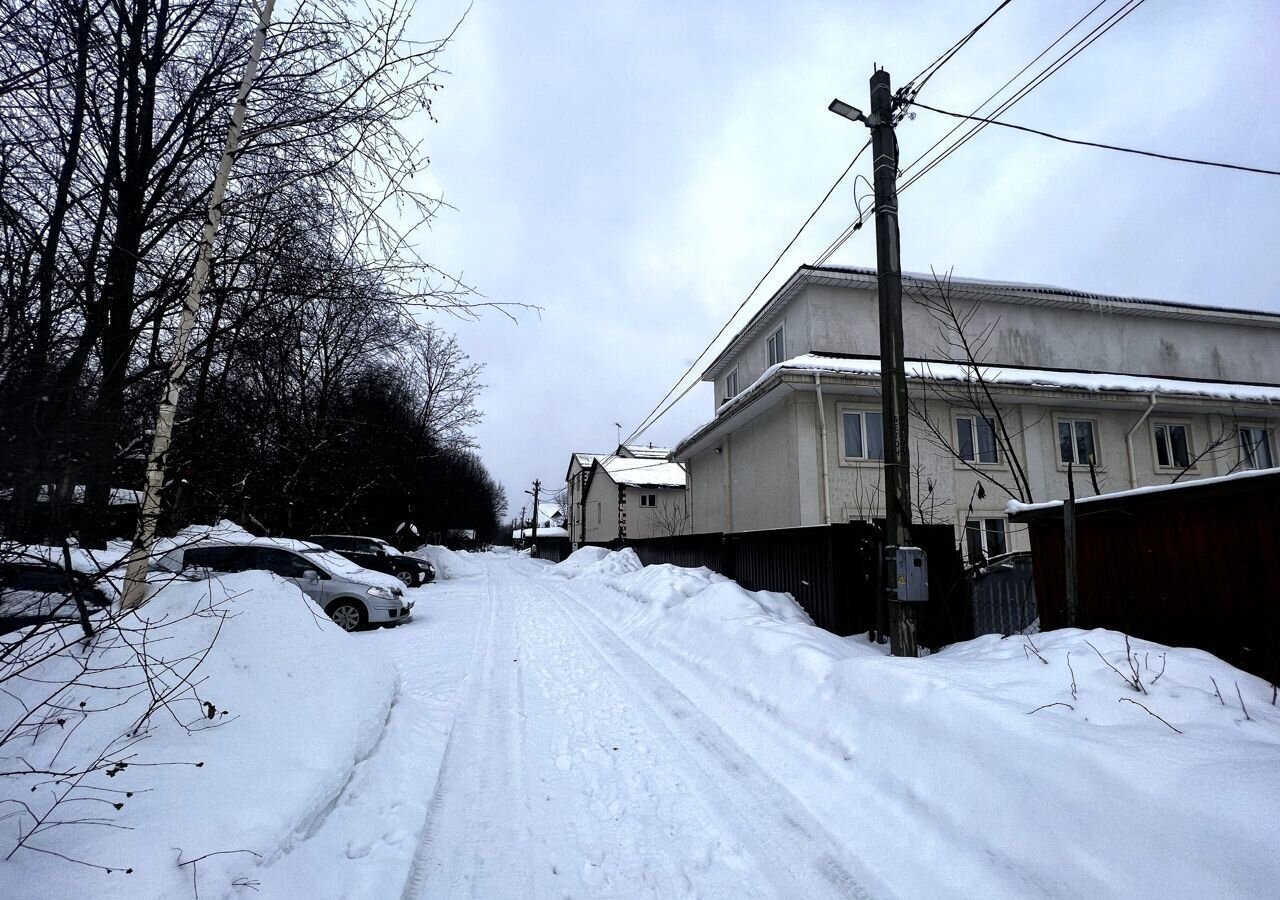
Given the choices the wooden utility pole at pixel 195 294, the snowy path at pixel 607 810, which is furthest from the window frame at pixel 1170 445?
the wooden utility pole at pixel 195 294

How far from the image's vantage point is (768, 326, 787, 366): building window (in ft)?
53.9

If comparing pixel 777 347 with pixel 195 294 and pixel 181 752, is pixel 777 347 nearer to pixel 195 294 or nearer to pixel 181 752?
pixel 195 294

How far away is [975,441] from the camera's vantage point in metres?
14.0

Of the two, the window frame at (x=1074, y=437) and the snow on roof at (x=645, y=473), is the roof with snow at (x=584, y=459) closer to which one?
the snow on roof at (x=645, y=473)

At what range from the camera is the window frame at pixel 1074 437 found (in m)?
14.2

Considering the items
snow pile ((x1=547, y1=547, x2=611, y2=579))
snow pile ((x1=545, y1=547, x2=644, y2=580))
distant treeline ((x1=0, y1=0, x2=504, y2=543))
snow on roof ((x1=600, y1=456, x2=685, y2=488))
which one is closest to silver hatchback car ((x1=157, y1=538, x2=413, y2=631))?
distant treeline ((x1=0, y1=0, x2=504, y2=543))

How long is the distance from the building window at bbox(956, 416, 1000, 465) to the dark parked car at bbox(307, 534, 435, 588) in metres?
16.2

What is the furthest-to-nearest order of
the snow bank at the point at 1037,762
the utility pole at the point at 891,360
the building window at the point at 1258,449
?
the building window at the point at 1258,449 → the utility pole at the point at 891,360 → the snow bank at the point at 1037,762

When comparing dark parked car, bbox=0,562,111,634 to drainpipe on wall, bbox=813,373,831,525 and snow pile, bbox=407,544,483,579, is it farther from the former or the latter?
snow pile, bbox=407,544,483,579

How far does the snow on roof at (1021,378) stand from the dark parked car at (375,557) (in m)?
12.5

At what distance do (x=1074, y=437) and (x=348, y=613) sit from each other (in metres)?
16.8

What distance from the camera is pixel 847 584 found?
8.45 m

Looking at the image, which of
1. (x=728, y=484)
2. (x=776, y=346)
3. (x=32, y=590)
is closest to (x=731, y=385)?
(x=776, y=346)

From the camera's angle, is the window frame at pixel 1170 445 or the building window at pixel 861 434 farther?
the window frame at pixel 1170 445
